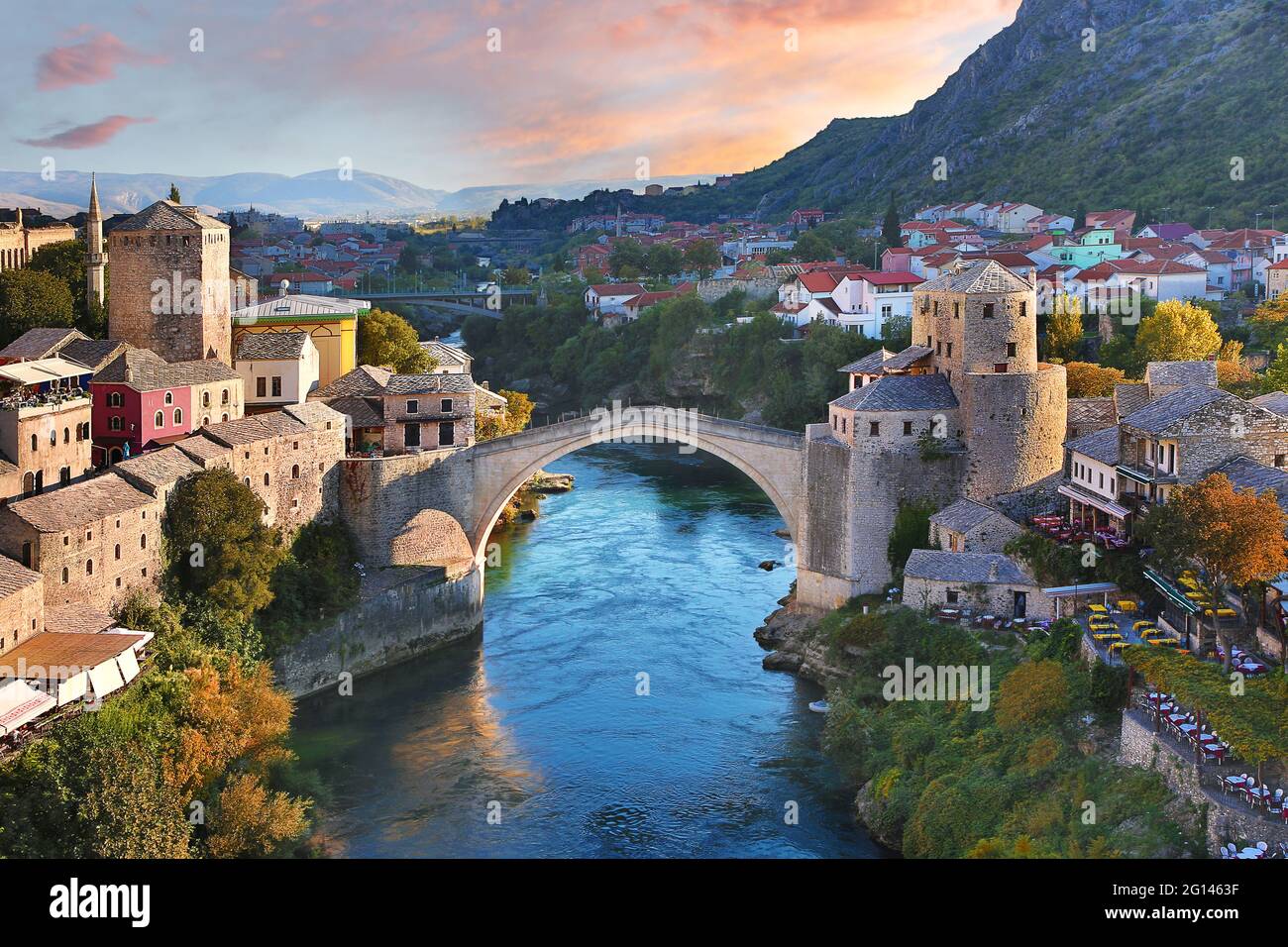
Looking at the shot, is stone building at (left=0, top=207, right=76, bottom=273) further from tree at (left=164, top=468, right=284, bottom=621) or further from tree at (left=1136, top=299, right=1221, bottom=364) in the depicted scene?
tree at (left=1136, top=299, right=1221, bottom=364)

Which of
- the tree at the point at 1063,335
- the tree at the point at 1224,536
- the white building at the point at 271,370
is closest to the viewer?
the tree at the point at 1224,536

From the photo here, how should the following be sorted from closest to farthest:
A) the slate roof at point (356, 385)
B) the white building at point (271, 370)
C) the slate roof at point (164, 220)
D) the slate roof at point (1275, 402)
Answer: the slate roof at point (1275, 402) → the slate roof at point (164, 220) → the slate roof at point (356, 385) → the white building at point (271, 370)

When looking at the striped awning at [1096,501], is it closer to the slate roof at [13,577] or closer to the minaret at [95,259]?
the slate roof at [13,577]

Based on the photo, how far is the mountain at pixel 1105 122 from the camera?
200 feet

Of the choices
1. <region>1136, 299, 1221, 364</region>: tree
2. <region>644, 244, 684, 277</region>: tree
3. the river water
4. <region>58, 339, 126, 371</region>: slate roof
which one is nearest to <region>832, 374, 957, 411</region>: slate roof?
the river water

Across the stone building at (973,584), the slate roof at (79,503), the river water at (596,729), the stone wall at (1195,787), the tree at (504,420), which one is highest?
the tree at (504,420)

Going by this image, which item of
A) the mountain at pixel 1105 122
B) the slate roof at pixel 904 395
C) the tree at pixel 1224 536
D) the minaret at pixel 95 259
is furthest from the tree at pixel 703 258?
the tree at pixel 1224 536

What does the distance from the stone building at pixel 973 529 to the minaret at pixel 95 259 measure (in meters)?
19.2

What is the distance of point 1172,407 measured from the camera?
23359mm

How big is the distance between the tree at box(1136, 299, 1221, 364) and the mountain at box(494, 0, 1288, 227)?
21.8 metres

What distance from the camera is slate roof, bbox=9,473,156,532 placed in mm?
21219

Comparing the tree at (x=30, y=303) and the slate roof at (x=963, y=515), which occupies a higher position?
the tree at (x=30, y=303)
